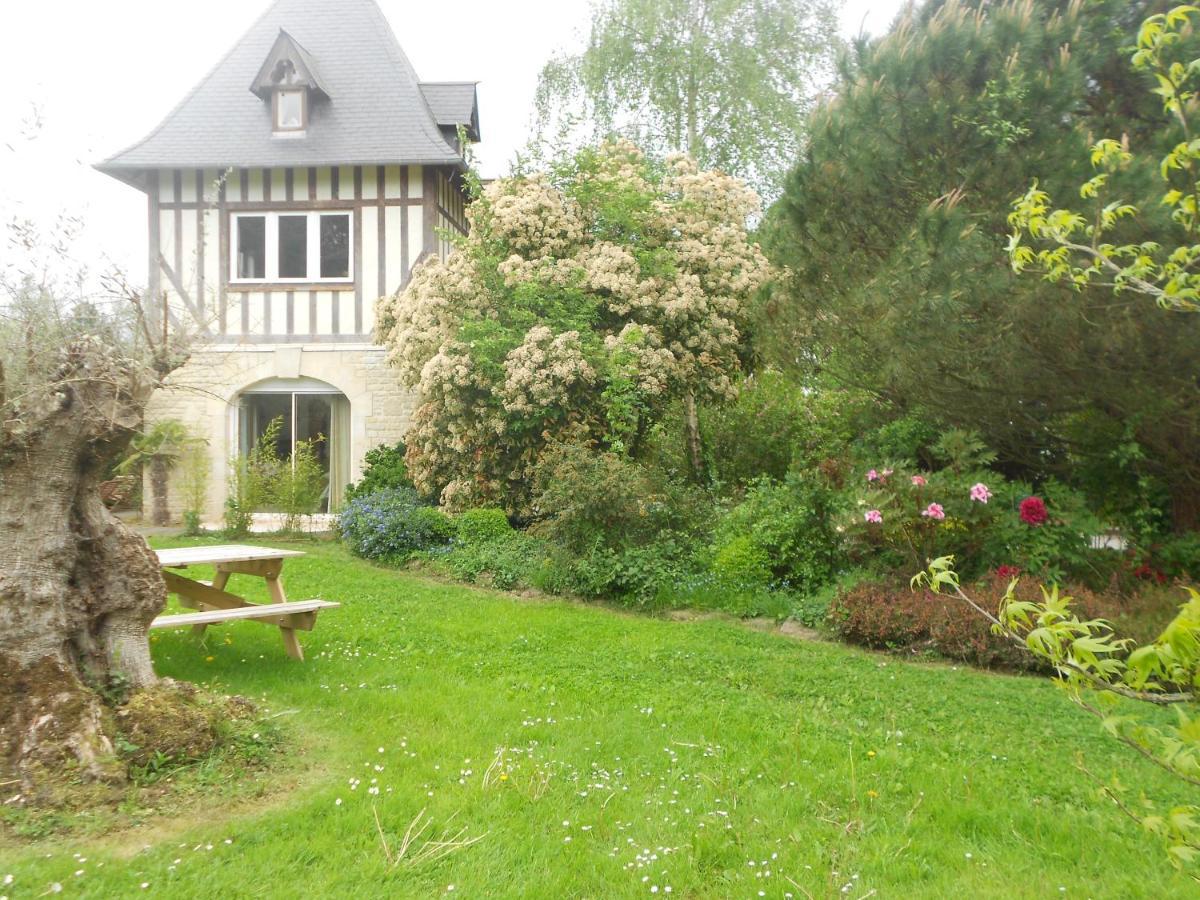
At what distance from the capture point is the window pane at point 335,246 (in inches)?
604

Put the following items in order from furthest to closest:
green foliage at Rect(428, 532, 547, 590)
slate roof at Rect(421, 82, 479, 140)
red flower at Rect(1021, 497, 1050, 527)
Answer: slate roof at Rect(421, 82, 479, 140) → green foliage at Rect(428, 532, 547, 590) → red flower at Rect(1021, 497, 1050, 527)

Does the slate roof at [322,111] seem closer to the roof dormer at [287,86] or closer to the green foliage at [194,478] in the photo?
the roof dormer at [287,86]

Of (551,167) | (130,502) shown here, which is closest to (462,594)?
(551,167)

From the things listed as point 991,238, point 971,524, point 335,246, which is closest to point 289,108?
point 335,246

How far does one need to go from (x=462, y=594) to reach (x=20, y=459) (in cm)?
537

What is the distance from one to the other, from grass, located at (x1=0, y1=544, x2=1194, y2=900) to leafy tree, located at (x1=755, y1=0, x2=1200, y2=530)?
91.5 inches

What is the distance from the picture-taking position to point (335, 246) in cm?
1535

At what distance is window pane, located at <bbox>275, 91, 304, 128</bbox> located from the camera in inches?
620

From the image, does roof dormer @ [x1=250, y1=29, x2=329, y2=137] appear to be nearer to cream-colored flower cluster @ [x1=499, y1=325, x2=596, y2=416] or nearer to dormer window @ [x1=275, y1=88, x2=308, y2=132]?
dormer window @ [x1=275, y1=88, x2=308, y2=132]

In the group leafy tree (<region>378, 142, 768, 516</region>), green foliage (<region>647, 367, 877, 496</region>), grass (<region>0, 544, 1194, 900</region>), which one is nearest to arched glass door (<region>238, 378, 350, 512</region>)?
leafy tree (<region>378, 142, 768, 516</region>)

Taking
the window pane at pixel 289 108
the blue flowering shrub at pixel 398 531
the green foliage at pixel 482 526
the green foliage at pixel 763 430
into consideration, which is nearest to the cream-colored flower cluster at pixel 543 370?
the green foliage at pixel 482 526

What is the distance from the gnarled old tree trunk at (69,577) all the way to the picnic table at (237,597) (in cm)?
120

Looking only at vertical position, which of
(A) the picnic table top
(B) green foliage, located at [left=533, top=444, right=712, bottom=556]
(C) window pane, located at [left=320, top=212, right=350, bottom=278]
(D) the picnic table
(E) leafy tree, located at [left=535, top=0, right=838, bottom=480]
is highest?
(E) leafy tree, located at [left=535, top=0, right=838, bottom=480]

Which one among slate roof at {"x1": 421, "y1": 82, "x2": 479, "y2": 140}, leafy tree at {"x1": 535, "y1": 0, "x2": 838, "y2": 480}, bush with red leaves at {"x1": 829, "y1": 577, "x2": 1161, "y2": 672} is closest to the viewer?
bush with red leaves at {"x1": 829, "y1": 577, "x2": 1161, "y2": 672}
